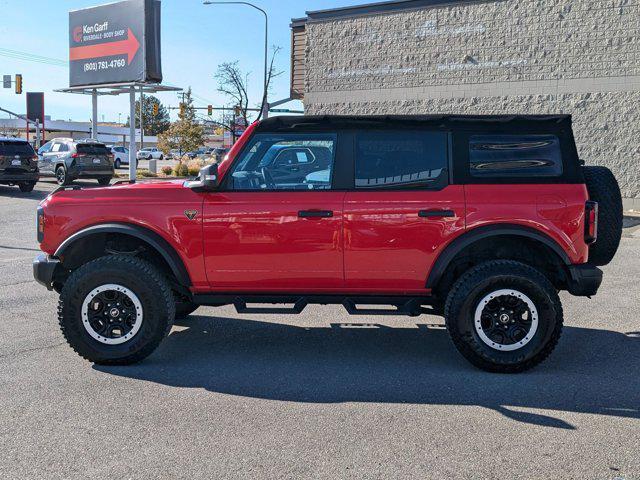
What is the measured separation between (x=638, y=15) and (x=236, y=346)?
16233 millimetres

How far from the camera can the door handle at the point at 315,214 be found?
5.21 meters

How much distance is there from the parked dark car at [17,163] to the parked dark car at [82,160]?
7.27 ft

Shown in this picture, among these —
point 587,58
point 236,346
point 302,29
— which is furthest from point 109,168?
point 236,346

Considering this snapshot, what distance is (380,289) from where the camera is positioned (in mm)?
5363

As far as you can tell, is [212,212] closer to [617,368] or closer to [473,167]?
[473,167]

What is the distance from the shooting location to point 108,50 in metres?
32.1

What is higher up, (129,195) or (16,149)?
(16,149)

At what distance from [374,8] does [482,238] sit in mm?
17785

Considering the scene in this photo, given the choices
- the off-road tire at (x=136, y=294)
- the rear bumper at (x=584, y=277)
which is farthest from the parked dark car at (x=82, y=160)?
the rear bumper at (x=584, y=277)

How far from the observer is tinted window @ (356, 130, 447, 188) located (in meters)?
5.33

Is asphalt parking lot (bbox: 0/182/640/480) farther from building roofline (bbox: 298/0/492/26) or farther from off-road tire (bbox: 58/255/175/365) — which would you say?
building roofline (bbox: 298/0/492/26)

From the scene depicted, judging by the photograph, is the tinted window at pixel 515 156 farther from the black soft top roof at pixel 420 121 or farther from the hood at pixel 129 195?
the hood at pixel 129 195

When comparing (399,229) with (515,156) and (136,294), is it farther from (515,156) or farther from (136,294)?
(136,294)

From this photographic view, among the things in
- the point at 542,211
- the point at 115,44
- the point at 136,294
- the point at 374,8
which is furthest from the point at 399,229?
the point at 115,44
